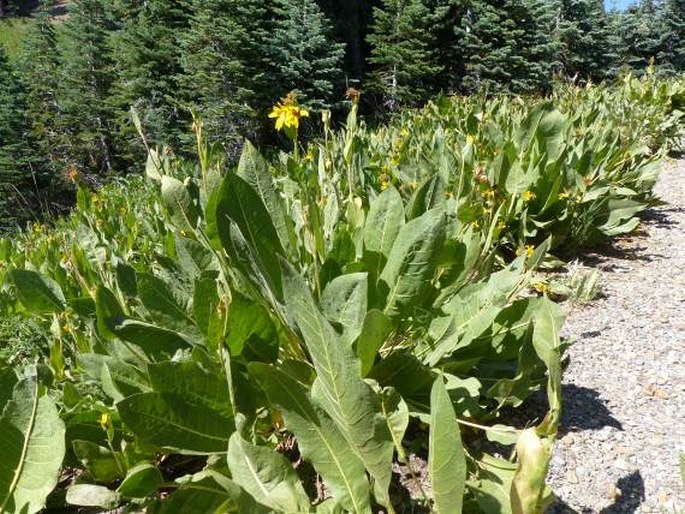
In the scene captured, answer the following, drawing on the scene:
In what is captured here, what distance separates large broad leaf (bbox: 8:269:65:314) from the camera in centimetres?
185

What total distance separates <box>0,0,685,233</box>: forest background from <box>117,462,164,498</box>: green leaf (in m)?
6.64

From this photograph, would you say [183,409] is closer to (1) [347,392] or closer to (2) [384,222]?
(1) [347,392]

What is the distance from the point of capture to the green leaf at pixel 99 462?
1.22 meters

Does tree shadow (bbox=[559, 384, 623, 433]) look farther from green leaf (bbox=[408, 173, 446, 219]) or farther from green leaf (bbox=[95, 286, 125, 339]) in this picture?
green leaf (bbox=[95, 286, 125, 339])

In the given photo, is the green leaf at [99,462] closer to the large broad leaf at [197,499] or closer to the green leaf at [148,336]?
the large broad leaf at [197,499]

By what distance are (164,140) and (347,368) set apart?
1416cm

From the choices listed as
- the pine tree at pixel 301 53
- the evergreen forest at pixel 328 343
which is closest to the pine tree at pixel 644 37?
the pine tree at pixel 301 53

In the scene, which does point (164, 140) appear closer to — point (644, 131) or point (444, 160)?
point (644, 131)

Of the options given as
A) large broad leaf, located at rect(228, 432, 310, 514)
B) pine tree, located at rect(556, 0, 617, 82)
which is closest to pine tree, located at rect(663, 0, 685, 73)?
pine tree, located at rect(556, 0, 617, 82)

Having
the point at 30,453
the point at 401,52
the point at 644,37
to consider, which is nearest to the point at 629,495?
the point at 30,453

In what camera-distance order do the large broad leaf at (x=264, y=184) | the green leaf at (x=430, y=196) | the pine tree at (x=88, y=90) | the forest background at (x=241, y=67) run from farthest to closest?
1. the pine tree at (x=88, y=90)
2. the forest background at (x=241, y=67)
3. the green leaf at (x=430, y=196)
4. the large broad leaf at (x=264, y=184)

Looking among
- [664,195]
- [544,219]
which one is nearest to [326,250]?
[544,219]

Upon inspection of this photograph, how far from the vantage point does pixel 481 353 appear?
1.69 metres

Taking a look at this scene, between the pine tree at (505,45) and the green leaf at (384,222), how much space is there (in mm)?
14643
